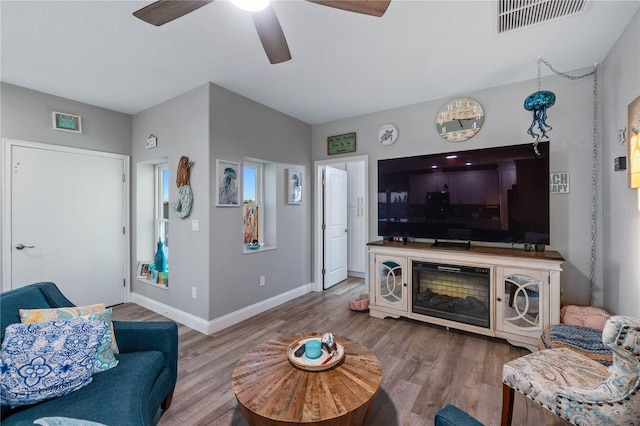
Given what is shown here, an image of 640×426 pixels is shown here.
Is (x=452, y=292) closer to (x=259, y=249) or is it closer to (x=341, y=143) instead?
(x=259, y=249)

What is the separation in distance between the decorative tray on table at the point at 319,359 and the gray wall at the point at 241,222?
1600 millimetres

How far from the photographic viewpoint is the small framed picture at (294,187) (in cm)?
392

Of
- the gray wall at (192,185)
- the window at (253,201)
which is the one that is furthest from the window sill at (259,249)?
the gray wall at (192,185)

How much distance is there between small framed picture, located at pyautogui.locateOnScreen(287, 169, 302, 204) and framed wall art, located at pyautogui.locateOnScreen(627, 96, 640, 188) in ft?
10.6

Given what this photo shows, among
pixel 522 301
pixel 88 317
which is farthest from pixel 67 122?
pixel 522 301

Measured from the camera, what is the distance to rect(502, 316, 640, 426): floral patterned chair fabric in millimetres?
1100

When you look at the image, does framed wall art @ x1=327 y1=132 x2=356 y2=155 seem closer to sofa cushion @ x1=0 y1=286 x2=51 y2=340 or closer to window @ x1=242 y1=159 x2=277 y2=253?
window @ x1=242 y1=159 x2=277 y2=253

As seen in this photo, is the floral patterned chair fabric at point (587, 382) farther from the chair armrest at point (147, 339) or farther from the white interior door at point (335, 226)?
the white interior door at point (335, 226)

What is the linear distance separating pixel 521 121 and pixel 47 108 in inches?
201

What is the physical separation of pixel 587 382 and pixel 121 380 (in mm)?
2299

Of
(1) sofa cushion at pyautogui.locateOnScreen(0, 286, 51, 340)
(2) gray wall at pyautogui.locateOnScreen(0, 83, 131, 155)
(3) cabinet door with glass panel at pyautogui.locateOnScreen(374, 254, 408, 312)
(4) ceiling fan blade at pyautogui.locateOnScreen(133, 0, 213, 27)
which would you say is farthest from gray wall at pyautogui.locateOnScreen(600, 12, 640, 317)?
(2) gray wall at pyautogui.locateOnScreen(0, 83, 131, 155)

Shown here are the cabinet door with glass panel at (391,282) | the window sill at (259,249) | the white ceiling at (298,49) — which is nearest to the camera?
the white ceiling at (298,49)

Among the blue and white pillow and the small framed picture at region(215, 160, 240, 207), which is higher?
the small framed picture at region(215, 160, 240, 207)

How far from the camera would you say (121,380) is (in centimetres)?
139
